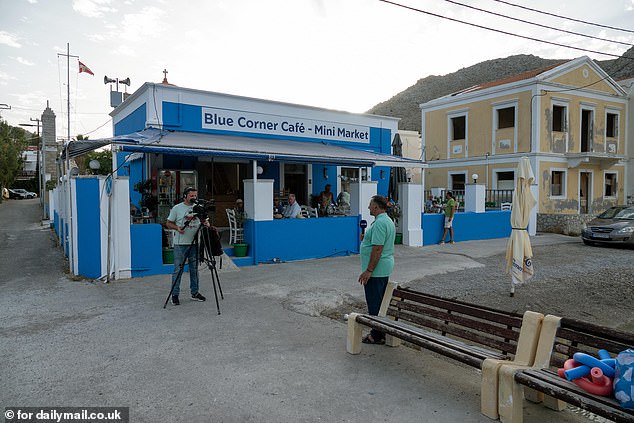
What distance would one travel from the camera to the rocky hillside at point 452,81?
296 feet

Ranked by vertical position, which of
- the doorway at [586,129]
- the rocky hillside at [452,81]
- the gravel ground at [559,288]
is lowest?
the gravel ground at [559,288]

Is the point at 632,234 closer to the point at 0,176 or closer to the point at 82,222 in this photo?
the point at 82,222

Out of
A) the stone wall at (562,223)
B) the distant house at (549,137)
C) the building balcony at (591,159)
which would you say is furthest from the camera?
the building balcony at (591,159)

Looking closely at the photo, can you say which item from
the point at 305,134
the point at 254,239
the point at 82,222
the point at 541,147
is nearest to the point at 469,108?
the point at 541,147

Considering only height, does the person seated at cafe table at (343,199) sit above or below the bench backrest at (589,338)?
above

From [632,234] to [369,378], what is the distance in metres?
13.5

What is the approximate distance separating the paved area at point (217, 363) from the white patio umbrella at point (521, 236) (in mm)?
2734

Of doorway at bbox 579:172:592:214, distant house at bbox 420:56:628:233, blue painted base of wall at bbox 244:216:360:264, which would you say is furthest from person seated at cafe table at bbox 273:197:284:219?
doorway at bbox 579:172:592:214

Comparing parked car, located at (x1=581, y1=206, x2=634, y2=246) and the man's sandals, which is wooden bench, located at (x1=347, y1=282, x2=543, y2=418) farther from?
parked car, located at (x1=581, y1=206, x2=634, y2=246)

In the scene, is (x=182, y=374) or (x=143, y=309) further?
(x=143, y=309)

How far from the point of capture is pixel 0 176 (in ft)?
134

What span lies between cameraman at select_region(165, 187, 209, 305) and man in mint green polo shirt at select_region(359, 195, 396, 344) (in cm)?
273

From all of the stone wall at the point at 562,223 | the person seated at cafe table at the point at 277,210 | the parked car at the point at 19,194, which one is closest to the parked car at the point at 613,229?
the stone wall at the point at 562,223

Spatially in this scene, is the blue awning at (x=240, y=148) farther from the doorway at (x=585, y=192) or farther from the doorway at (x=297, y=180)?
the doorway at (x=585, y=192)
